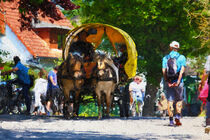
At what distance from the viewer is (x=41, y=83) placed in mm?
25031

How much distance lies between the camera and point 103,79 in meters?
17.7

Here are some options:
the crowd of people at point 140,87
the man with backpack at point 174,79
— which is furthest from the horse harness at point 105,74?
the man with backpack at point 174,79

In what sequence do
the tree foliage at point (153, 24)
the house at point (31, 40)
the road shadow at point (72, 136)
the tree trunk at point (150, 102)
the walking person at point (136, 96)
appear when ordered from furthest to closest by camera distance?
the house at point (31, 40) → the tree trunk at point (150, 102) → the tree foliage at point (153, 24) → the walking person at point (136, 96) → the road shadow at point (72, 136)

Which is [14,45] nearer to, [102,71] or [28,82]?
[28,82]

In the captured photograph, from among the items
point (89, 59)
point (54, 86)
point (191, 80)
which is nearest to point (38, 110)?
point (54, 86)

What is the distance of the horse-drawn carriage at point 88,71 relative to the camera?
1716cm

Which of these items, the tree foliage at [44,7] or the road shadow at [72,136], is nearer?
the road shadow at [72,136]

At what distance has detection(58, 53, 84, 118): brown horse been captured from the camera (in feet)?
55.8

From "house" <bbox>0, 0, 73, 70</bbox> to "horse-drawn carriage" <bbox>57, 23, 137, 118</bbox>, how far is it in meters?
18.2

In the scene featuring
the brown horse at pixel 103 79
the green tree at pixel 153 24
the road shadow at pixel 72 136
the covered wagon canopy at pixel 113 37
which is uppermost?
the green tree at pixel 153 24

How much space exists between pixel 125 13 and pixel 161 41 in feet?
6.88

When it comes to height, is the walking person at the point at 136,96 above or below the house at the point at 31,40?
below

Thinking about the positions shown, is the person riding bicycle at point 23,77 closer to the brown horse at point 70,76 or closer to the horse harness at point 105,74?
the brown horse at point 70,76

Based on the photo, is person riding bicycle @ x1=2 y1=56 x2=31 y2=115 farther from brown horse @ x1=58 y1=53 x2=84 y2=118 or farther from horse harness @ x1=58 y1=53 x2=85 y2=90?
horse harness @ x1=58 y1=53 x2=85 y2=90
